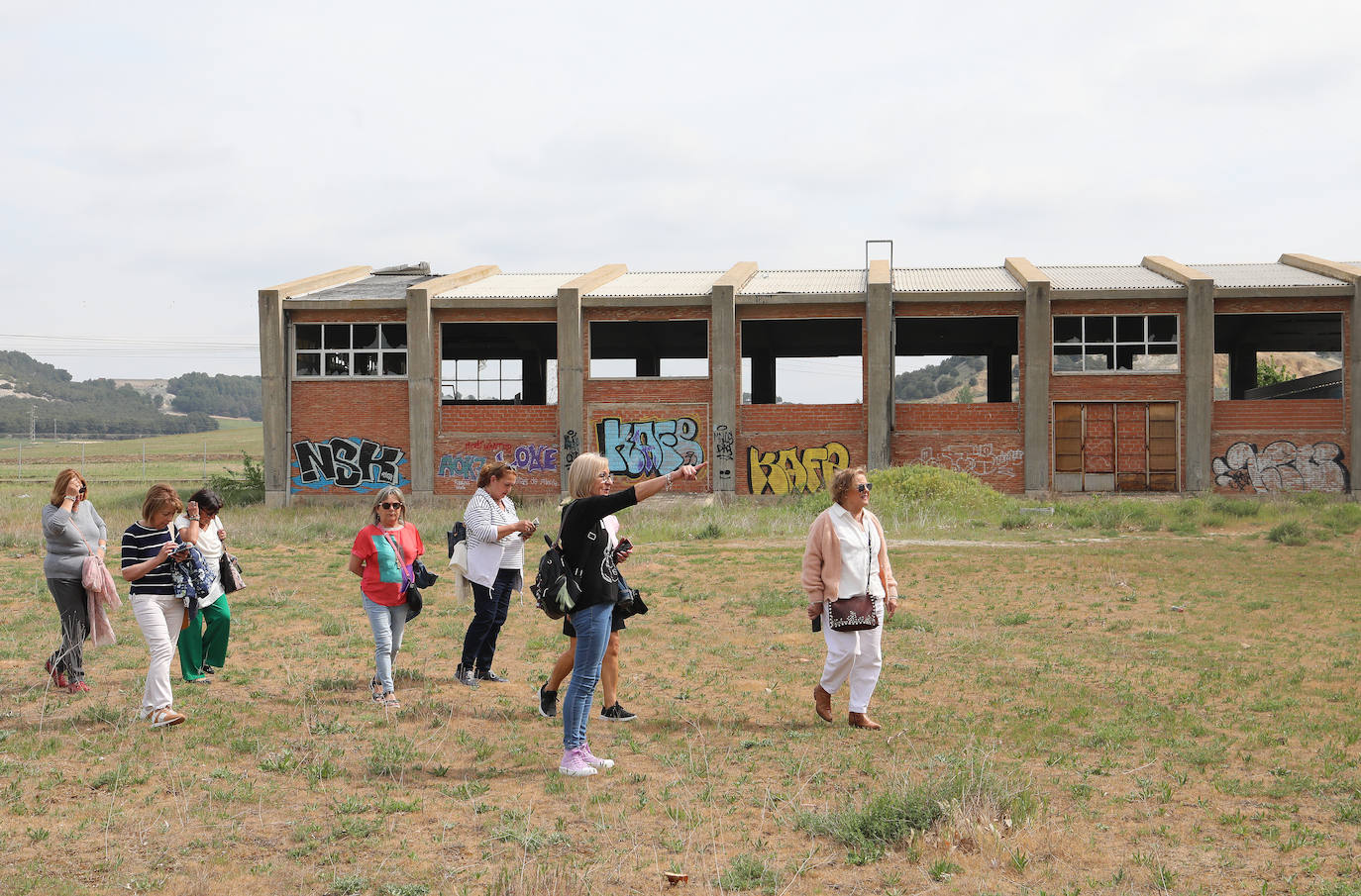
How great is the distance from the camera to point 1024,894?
15.2 feet

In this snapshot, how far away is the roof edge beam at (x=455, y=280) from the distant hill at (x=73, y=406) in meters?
91.9

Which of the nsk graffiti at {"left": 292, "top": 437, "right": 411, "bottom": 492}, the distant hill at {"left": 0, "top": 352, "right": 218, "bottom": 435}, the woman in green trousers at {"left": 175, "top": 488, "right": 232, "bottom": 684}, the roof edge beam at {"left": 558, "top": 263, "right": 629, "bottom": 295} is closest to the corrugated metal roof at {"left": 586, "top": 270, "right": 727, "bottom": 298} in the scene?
the roof edge beam at {"left": 558, "top": 263, "right": 629, "bottom": 295}

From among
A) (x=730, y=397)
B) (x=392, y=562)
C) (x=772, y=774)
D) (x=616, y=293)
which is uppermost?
(x=616, y=293)

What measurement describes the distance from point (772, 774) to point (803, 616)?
5.67 m

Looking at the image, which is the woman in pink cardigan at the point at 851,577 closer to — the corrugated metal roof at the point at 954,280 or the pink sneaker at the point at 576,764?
the pink sneaker at the point at 576,764

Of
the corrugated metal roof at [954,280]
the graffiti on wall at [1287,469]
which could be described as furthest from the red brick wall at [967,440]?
the graffiti on wall at [1287,469]

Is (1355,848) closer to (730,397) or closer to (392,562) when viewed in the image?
(392,562)

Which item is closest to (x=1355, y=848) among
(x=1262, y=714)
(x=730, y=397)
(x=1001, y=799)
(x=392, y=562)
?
(x=1001, y=799)

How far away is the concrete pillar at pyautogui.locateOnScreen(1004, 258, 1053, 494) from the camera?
28094 mm

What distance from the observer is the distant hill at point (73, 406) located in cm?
12619

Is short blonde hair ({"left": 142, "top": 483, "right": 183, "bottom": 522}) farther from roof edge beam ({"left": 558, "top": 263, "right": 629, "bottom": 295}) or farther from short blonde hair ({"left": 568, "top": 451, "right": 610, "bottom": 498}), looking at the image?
roof edge beam ({"left": 558, "top": 263, "right": 629, "bottom": 295})

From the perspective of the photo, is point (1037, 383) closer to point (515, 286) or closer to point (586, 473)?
point (515, 286)

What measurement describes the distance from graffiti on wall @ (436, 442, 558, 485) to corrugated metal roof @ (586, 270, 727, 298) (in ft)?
14.8

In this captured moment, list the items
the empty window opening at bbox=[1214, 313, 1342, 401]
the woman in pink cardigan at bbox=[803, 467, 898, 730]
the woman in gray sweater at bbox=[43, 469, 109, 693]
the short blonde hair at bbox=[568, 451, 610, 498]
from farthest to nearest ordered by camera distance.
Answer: the empty window opening at bbox=[1214, 313, 1342, 401] < the woman in gray sweater at bbox=[43, 469, 109, 693] < the woman in pink cardigan at bbox=[803, 467, 898, 730] < the short blonde hair at bbox=[568, 451, 610, 498]
